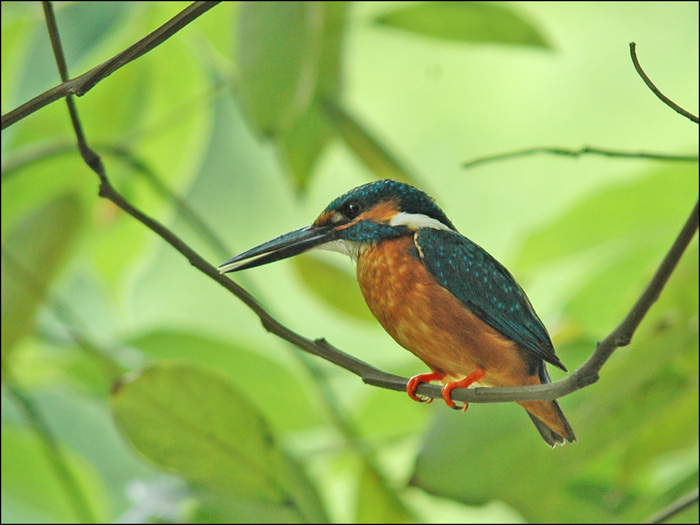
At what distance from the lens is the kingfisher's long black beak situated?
53 centimetres

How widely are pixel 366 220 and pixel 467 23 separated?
59cm

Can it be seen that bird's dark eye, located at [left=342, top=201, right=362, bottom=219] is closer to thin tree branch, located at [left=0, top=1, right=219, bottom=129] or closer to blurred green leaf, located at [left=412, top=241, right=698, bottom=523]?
thin tree branch, located at [left=0, top=1, right=219, bottom=129]

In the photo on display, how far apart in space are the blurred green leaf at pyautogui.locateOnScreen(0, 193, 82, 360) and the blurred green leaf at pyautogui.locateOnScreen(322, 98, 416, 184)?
0.37 metres

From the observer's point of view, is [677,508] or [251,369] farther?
[251,369]

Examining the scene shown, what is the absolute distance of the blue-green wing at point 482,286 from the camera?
1.95ft

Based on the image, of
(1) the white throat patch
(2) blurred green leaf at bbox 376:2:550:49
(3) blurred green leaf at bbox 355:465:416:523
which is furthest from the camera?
(2) blurred green leaf at bbox 376:2:550:49

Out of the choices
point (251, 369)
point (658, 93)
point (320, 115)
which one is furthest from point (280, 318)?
point (658, 93)

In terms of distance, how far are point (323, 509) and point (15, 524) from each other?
474 millimetres

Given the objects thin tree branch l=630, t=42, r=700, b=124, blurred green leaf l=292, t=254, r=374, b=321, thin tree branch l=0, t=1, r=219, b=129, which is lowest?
thin tree branch l=630, t=42, r=700, b=124

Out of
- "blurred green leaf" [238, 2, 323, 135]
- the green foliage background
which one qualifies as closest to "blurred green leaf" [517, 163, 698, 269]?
the green foliage background

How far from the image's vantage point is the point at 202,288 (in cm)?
227

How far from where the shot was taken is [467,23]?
Answer: 43.9 inches

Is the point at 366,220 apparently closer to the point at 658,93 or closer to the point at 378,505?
the point at 658,93

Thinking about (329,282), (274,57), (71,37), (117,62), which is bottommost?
(117,62)
